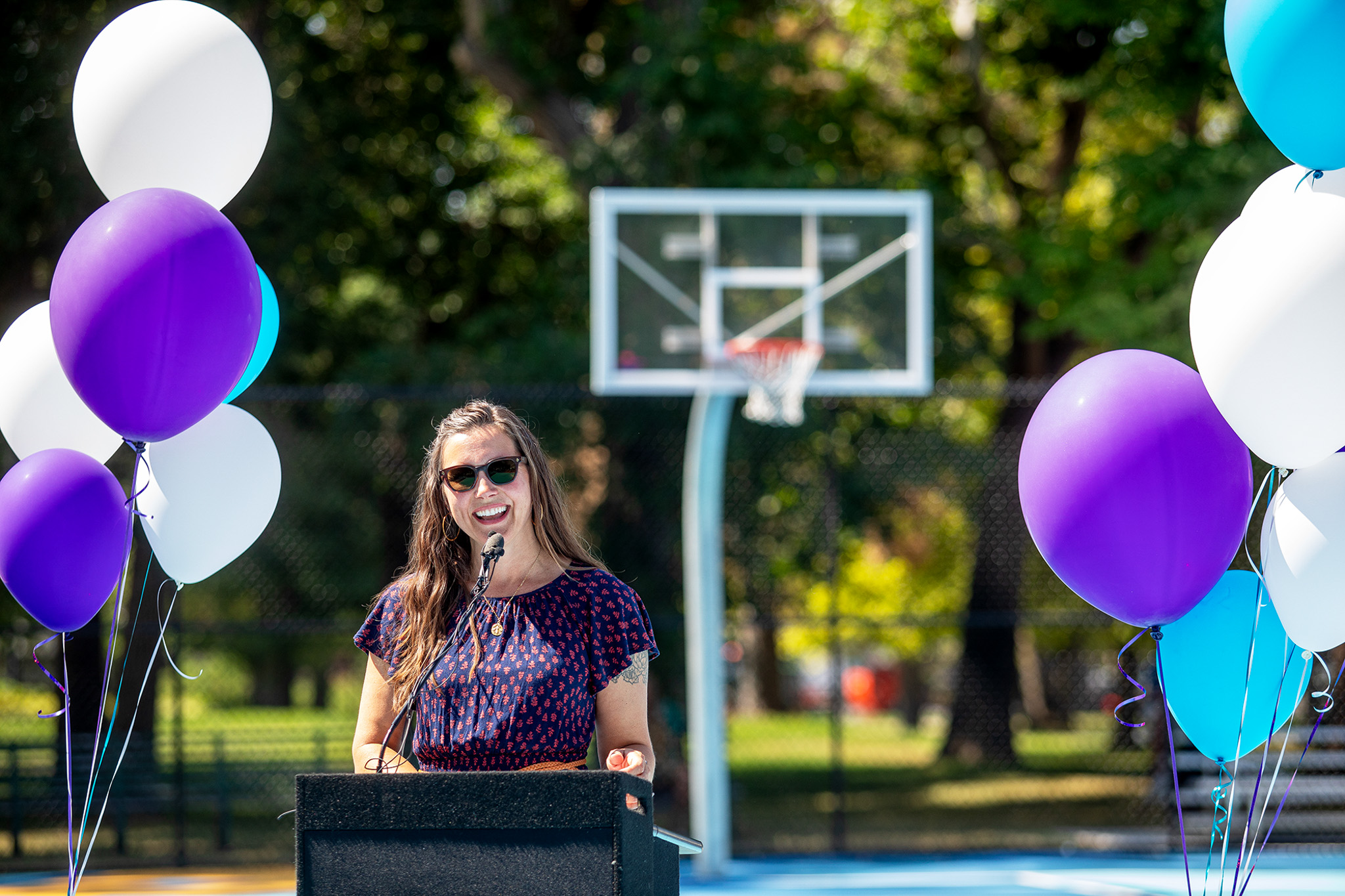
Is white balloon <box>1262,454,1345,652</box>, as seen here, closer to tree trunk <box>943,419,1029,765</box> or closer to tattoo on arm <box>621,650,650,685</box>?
tattoo on arm <box>621,650,650,685</box>

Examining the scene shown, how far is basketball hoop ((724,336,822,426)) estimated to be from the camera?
26.5ft

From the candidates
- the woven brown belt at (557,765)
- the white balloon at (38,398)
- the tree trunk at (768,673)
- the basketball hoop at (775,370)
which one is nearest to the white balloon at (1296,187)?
the woven brown belt at (557,765)

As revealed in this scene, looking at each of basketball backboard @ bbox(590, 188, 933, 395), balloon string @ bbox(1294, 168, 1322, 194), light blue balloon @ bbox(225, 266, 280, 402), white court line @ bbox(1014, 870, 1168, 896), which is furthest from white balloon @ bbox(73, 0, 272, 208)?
white court line @ bbox(1014, 870, 1168, 896)

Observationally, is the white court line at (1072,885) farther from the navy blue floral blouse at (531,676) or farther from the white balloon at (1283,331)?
the navy blue floral blouse at (531,676)

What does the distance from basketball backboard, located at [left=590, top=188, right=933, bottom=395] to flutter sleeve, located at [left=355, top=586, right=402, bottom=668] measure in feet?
17.5

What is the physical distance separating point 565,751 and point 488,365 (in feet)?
31.9

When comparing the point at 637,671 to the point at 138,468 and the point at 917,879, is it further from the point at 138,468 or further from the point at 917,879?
the point at 917,879

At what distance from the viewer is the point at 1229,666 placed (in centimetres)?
329

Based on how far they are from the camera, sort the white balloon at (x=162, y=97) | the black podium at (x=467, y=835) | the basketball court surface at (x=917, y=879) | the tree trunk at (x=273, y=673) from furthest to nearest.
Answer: the tree trunk at (x=273, y=673)
the basketball court surface at (x=917, y=879)
the white balloon at (x=162, y=97)
the black podium at (x=467, y=835)

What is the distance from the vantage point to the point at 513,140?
17.1 meters

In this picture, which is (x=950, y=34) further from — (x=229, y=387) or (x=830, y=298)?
(x=229, y=387)

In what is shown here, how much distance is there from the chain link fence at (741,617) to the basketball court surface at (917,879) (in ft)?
1.02

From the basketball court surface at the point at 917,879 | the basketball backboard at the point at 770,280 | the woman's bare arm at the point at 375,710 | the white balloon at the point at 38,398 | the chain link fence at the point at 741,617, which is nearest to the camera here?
the woman's bare arm at the point at 375,710

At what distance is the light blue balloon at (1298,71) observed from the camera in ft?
8.78
